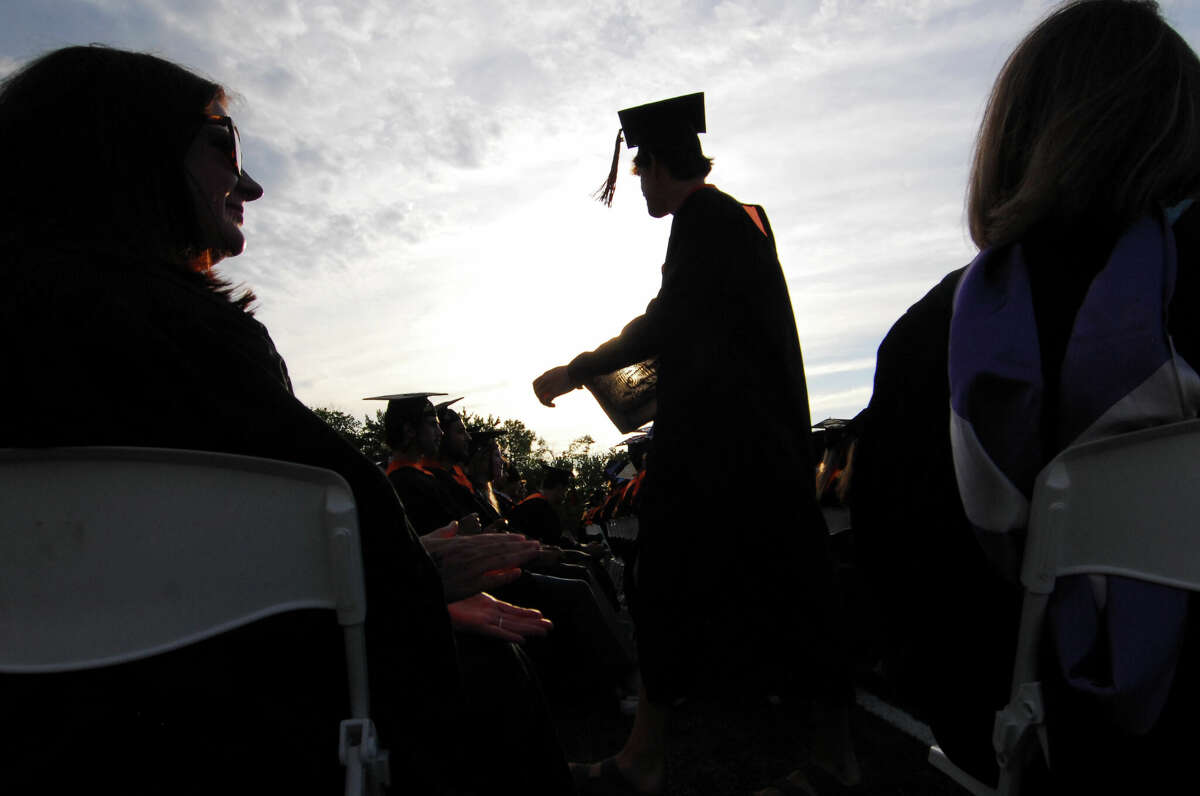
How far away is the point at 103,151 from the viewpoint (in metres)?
1.44

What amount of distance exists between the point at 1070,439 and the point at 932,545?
265 mm

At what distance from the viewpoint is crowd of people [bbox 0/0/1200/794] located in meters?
1.07

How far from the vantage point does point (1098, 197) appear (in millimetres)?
1244

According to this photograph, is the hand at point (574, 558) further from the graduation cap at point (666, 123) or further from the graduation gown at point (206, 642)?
the graduation gown at point (206, 642)

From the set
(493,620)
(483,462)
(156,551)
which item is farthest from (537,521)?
(156,551)

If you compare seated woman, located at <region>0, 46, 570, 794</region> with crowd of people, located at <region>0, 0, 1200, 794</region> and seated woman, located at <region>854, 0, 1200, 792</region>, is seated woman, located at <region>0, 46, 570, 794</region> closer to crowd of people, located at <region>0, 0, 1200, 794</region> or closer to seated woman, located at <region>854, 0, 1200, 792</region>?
crowd of people, located at <region>0, 0, 1200, 794</region>

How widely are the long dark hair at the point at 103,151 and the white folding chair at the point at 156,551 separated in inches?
17.5

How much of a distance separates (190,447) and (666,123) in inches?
84.7

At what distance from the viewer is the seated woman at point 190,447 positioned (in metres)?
1.05

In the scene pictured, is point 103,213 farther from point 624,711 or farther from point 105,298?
point 624,711

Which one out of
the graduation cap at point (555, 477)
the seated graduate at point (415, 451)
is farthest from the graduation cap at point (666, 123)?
the graduation cap at point (555, 477)

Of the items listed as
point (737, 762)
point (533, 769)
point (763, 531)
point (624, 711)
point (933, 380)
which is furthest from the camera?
point (624, 711)

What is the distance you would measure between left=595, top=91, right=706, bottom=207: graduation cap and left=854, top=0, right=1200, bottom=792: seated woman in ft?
4.87

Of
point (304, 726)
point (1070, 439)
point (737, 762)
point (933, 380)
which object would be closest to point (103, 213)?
point (304, 726)
